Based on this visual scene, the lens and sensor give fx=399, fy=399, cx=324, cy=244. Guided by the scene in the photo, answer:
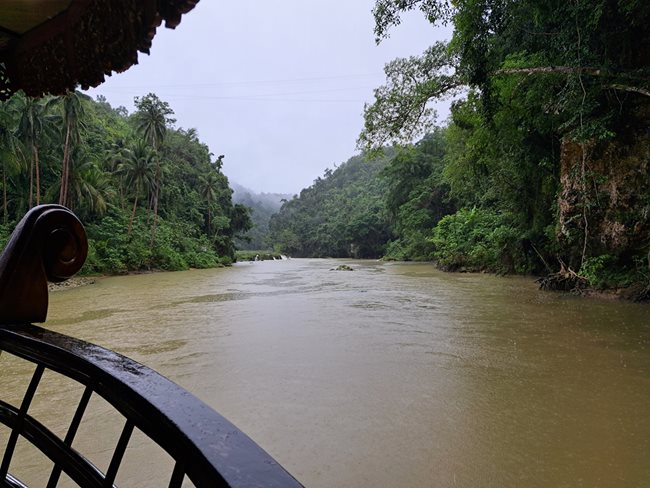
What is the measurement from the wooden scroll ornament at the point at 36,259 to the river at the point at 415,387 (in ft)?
5.91

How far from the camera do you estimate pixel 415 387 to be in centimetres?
349

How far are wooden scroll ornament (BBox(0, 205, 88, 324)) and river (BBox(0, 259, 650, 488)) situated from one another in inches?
70.9

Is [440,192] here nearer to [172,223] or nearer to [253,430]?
[172,223]

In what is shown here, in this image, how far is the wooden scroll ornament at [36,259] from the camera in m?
0.74

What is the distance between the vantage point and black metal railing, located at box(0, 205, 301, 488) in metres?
0.39

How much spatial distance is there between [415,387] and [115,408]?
10.9ft

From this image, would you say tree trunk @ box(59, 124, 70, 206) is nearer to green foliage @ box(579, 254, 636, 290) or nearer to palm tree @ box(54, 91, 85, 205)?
palm tree @ box(54, 91, 85, 205)

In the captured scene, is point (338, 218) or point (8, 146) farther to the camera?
point (338, 218)

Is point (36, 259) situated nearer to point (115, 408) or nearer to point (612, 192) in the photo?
point (115, 408)

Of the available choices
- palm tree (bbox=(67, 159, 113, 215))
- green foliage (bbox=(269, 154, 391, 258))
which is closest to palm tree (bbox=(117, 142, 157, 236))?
palm tree (bbox=(67, 159, 113, 215))

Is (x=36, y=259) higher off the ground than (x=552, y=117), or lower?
lower

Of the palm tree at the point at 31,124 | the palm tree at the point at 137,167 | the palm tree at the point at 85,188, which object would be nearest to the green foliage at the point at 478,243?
the palm tree at the point at 137,167

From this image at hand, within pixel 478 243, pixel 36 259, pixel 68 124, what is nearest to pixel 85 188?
pixel 68 124

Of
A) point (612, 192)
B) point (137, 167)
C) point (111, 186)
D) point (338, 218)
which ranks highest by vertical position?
point (137, 167)
